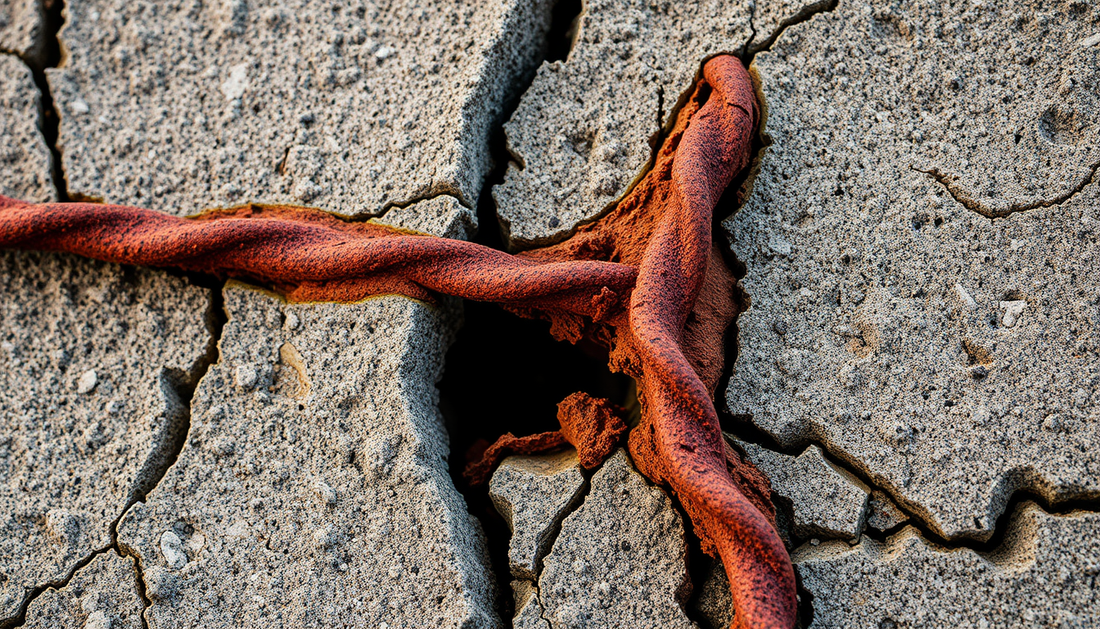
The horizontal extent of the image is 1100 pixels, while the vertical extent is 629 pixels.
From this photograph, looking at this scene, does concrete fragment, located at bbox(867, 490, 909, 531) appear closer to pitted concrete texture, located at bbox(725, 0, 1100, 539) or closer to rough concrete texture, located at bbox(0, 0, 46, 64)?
pitted concrete texture, located at bbox(725, 0, 1100, 539)

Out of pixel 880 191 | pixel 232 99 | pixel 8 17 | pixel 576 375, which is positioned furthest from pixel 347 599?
pixel 8 17

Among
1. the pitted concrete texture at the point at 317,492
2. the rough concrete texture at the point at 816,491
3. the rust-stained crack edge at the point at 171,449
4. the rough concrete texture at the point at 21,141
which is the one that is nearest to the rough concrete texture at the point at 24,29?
the rough concrete texture at the point at 21,141

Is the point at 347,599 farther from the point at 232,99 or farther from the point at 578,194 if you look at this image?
the point at 232,99

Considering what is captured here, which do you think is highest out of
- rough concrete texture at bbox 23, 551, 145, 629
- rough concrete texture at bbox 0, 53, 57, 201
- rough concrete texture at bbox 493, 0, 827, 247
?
rough concrete texture at bbox 493, 0, 827, 247

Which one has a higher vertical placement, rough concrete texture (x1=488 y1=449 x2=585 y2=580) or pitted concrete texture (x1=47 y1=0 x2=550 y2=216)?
pitted concrete texture (x1=47 y1=0 x2=550 y2=216)

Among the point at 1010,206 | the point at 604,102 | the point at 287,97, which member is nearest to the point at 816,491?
the point at 1010,206

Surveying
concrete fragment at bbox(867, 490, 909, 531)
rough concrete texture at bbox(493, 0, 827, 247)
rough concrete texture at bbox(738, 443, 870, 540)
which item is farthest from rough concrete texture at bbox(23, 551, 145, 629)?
concrete fragment at bbox(867, 490, 909, 531)
